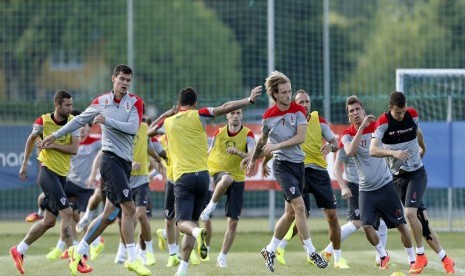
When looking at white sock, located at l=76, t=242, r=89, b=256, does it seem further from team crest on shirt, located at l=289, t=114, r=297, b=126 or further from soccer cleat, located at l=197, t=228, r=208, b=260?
team crest on shirt, located at l=289, t=114, r=297, b=126

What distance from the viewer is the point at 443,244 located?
66.2 ft

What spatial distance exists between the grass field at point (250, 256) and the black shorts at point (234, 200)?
2.28ft

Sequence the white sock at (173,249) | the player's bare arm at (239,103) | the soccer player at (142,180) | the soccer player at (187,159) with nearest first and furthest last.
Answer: the player's bare arm at (239,103)
the soccer player at (187,159)
the white sock at (173,249)
the soccer player at (142,180)

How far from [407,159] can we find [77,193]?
686 centimetres

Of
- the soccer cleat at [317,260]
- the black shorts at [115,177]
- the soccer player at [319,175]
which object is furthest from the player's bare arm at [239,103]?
the soccer player at [319,175]

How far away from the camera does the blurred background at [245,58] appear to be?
2397 cm

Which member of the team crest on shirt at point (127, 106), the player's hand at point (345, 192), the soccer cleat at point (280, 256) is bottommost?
the soccer cleat at point (280, 256)

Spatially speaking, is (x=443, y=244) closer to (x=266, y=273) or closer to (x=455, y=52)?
(x=266, y=273)

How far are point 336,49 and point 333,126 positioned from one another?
964 centimetres

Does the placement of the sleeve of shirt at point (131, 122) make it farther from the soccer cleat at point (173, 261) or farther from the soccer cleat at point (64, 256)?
the soccer cleat at point (64, 256)

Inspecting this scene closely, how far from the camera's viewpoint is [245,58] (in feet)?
102

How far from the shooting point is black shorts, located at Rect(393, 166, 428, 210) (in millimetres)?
14578

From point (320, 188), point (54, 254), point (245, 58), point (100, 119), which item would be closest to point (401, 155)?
point (320, 188)

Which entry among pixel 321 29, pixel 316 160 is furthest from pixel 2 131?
pixel 316 160
